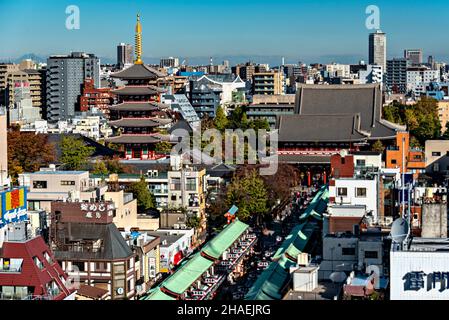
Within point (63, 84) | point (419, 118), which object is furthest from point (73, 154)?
point (63, 84)

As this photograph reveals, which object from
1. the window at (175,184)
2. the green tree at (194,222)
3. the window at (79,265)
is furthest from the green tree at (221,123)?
the window at (79,265)

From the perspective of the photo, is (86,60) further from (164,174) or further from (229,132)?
(164,174)

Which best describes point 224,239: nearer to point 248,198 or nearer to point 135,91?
→ point 248,198

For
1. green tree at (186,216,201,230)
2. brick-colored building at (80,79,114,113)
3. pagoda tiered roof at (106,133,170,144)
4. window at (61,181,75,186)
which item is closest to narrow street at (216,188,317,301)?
green tree at (186,216,201,230)

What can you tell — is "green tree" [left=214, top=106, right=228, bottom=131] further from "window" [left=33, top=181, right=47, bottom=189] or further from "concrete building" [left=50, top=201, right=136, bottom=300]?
"concrete building" [left=50, top=201, right=136, bottom=300]

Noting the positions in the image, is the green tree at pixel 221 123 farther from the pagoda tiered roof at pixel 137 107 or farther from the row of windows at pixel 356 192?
the row of windows at pixel 356 192
